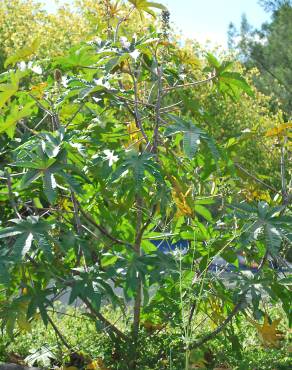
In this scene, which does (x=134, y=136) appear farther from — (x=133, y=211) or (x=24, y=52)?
(x=24, y=52)

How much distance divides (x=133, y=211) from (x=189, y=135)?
2.64 feet

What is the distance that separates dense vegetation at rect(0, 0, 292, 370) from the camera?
11.0 feet

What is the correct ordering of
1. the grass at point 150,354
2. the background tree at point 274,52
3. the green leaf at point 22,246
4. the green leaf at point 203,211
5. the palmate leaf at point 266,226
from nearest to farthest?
the green leaf at point 22,246 < the palmate leaf at point 266,226 < the grass at point 150,354 < the green leaf at point 203,211 < the background tree at point 274,52

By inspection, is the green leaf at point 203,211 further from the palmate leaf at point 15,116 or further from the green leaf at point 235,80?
the palmate leaf at point 15,116

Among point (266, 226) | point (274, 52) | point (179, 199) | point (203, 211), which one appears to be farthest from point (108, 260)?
point (274, 52)

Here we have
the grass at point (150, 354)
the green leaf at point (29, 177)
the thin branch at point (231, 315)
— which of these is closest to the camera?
the green leaf at point (29, 177)

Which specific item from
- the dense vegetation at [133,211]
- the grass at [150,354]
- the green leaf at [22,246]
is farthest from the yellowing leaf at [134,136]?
the grass at [150,354]

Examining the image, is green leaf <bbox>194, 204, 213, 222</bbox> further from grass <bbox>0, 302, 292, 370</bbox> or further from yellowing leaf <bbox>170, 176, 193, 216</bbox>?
grass <bbox>0, 302, 292, 370</bbox>

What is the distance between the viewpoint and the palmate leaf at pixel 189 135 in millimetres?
3193

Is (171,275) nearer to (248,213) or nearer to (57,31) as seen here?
(248,213)

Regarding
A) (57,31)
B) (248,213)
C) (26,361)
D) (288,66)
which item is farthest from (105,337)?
(288,66)

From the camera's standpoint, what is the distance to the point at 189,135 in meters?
3.27

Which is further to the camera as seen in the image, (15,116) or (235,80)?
(235,80)

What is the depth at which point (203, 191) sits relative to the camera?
4.16m
